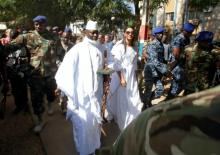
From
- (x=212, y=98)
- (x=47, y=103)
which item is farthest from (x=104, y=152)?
(x=47, y=103)

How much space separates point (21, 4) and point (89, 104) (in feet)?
73.4

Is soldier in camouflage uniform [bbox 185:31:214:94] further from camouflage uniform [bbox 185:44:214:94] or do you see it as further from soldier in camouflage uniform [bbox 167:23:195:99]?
soldier in camouflage uniform [bbox 167:23:195:99]

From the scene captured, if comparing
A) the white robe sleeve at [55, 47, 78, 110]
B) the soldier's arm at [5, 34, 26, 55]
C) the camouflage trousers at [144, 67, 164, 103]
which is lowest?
the camouflage trousers at [144, 67, 164, 103]

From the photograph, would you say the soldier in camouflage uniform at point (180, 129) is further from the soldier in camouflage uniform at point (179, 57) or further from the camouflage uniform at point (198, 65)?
the soldier in camouflage uniform at point (179, 57)

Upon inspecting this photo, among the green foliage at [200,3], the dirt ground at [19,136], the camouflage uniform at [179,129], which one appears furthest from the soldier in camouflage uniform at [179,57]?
the green foliage at [200,3]

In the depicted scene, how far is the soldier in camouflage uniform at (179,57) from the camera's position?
667 centimetres

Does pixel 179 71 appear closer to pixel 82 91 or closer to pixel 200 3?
pixel 82 91

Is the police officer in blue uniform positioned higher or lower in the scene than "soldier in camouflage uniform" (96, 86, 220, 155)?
lower

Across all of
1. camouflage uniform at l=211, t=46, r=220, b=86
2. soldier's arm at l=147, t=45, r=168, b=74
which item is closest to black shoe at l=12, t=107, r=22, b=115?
soldier's arm at l=147, t=45, r=168, b=74

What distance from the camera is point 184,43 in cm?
673

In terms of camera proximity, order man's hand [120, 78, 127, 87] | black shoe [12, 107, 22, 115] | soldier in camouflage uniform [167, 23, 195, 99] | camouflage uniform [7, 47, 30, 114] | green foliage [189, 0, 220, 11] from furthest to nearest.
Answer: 1. green foliage [189, 0, 220, 11]
2. black shoe [12, 107, 22, 115]
3. camouflage uniform [7, 47, 30, 114]
4. soldier in camouflage uniform [167, 23, 195, 99]
5. man's hand [120, 78, 127, 87]

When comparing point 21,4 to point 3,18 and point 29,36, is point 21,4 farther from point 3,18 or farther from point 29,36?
point 29,36

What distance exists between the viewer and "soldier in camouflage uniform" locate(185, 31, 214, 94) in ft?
19.3

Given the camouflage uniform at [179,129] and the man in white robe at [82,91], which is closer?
the camouflage uniform at [179,129]
